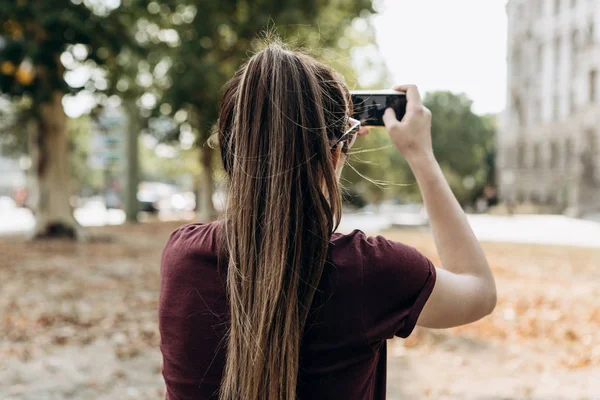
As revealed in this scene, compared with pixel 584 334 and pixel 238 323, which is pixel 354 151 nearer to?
pixel 238 323

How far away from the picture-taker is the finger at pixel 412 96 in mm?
1498

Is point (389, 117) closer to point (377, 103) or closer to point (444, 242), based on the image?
point (377, 103)

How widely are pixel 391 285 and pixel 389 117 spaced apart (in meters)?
0.45

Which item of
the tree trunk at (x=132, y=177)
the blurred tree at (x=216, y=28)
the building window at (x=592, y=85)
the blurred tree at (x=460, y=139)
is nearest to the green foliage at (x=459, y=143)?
the blurred tree at (x=460, y=139)

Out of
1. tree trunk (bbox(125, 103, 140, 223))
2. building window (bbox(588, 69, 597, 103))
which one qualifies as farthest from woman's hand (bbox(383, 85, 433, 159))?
building window (bbox(588, 69, 597, 103))

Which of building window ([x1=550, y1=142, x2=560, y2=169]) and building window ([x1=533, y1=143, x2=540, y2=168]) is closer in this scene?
building window ([x1=550, y1=142, x2=560, y2=169])

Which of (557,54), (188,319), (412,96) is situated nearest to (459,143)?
(557,54)

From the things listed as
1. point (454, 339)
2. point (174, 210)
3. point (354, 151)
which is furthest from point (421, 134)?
point (174, 210)

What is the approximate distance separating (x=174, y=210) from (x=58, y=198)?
26.2 m

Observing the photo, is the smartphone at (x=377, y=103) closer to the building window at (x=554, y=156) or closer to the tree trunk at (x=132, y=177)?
the tree trunk at (x=132, y=177)

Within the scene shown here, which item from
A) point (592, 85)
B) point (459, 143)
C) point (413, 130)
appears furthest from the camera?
point (459, 143)

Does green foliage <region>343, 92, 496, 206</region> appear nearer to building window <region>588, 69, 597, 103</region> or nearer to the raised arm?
building window <region>588, 69, 597, 103</region>

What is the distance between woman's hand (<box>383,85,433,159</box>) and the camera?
4.88 ft

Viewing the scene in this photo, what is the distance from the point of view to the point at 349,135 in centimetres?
138
